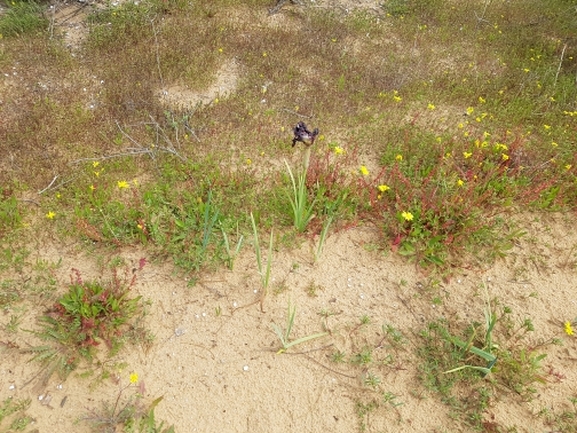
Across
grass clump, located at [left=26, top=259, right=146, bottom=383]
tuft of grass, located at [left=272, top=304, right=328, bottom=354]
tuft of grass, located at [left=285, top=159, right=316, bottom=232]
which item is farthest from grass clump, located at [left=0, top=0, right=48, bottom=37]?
tuft of grass, located at [left=272, top=304, right=328, bottom=354]

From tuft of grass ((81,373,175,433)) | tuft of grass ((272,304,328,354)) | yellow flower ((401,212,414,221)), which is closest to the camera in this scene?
tuft of grass ((81,373,175,433))

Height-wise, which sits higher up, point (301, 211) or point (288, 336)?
point (301, 211)

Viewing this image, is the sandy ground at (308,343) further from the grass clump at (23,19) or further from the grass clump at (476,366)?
the grass clump at (23,19)

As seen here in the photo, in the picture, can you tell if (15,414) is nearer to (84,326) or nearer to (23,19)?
(84,326)

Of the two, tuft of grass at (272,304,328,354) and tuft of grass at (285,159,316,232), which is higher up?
tuft of grass at (285,159,316,232)

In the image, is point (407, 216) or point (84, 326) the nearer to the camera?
point (84, 326)

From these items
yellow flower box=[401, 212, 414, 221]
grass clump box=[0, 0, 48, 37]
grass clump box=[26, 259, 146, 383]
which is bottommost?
grass clump box=[26, 259, 146, 383]

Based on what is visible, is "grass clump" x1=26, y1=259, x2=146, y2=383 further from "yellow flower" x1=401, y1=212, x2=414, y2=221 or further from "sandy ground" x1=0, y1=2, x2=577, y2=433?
"yellow flower" x1=401, y1=212, x2=414, y2=221

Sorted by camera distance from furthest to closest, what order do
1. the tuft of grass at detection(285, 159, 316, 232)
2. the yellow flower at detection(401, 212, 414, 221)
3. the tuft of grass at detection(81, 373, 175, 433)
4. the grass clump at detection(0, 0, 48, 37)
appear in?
the grass clump at detection(0, 0, 48, 37) → the yellow flower at detection(401, 212, 414, 221) → the tuft of grass at detection(285, 159, 316, 232) → the tuft of grass at detection(81, 373, 175, 433)

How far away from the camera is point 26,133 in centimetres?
443

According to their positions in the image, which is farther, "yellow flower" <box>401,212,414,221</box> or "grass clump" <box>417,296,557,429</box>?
"yellow flower" <box>401,212,414,221</box>

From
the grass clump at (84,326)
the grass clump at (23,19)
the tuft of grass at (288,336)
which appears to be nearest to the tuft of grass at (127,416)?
the grass clump at (84,326)

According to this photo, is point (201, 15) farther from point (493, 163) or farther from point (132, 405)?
point (132, 405)

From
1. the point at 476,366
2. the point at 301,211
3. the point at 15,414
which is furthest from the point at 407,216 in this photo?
the point at 15,414
